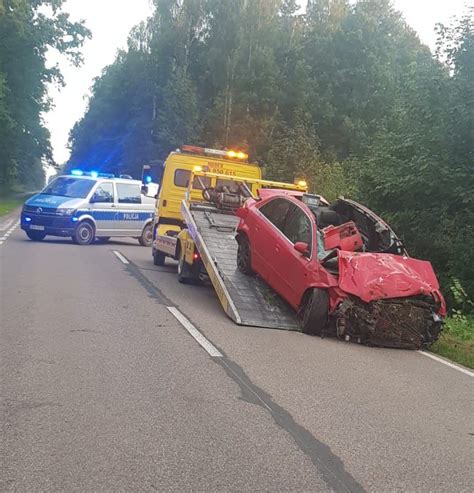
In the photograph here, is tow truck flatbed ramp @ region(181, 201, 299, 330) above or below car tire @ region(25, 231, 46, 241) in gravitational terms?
above

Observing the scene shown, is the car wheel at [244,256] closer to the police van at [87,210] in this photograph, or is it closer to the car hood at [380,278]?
the car hood at [380,278]

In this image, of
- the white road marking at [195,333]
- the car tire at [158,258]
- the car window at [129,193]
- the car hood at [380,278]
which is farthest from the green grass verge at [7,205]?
the car hood at [380,278]

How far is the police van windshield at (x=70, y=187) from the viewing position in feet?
67.9

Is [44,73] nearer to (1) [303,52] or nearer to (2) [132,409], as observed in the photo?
(1) [303,52]

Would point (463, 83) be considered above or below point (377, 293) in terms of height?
above

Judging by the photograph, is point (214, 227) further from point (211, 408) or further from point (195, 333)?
point (211, 408)

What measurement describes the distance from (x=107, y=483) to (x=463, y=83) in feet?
37.9

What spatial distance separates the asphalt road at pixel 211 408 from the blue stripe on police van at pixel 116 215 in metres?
10.6

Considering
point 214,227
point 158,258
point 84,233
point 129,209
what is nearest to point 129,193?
point 129,209

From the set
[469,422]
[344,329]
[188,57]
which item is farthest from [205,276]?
[188,57]

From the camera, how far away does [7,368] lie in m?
6.33

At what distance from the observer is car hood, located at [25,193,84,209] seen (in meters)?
20.1

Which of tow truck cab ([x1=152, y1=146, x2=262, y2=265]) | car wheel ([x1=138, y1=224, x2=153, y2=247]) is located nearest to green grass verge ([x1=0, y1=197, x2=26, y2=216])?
car wheel ([x1=138, y1=224, x2=153, y2=247])

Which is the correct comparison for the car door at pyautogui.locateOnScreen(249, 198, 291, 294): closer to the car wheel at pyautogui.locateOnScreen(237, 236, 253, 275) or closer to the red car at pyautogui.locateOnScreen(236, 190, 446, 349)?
the red car at pyautogui.locateOnScreen(236, 190, 446, 349)
